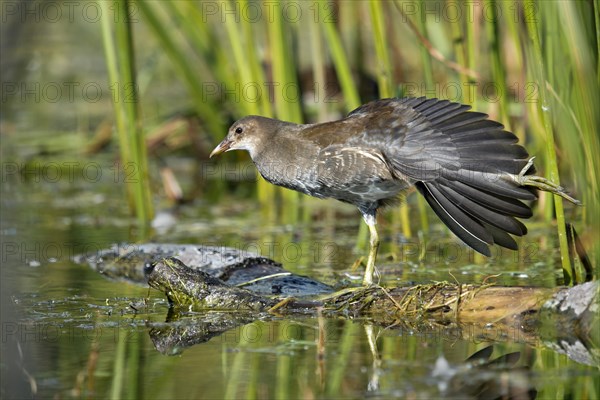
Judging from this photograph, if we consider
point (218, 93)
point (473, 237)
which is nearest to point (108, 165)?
point (218, 93)

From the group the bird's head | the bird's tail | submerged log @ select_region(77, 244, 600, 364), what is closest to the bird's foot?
the bird's tail

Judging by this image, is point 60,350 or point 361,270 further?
point 361,270

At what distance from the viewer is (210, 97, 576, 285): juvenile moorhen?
14.4 ft

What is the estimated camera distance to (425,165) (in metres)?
4.48

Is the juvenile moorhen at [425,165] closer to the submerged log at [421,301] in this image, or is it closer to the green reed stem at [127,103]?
the submerged log at [421,301]

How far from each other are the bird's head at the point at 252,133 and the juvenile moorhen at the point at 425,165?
0.25 metres

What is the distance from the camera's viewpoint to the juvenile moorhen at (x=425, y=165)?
4.39 m

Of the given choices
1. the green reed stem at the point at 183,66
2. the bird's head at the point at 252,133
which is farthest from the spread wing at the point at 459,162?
the green reed stem at the point at 183,66

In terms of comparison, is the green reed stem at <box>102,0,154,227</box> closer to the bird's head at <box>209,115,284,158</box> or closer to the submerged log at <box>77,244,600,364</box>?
the bird's head at <box>209,115,284,158</box>

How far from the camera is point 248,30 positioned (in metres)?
6.78

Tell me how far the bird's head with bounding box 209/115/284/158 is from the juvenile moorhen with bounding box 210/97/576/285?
0.25 meters

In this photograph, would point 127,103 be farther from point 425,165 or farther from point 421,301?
point 421,301

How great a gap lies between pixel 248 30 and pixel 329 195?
89.2 inches

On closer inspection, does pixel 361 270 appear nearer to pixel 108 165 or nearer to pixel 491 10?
pixel 491 10
